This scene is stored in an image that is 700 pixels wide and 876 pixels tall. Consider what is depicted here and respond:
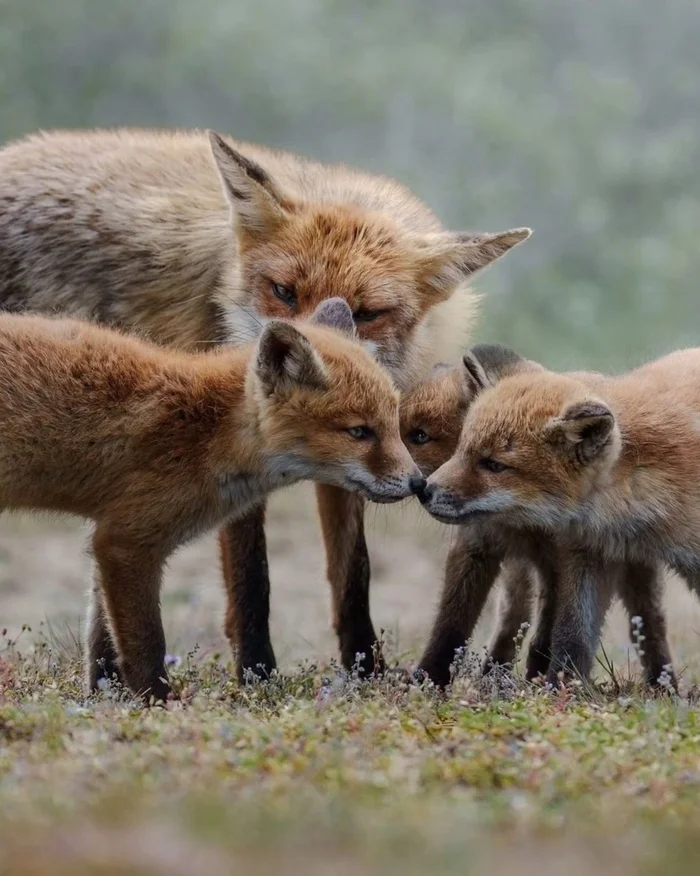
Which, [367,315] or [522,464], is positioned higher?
[367,315]

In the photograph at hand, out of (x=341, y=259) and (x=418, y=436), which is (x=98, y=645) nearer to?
(x=418, y=436)

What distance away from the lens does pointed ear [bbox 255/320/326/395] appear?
6.15 meters

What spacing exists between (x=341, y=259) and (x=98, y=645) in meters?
2.48

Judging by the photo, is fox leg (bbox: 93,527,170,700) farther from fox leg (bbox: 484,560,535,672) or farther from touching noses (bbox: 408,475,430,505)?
fox leg (bbox: 484,560,535,672)

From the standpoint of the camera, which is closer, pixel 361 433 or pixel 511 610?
pixel 361 433

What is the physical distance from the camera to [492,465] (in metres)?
6.62

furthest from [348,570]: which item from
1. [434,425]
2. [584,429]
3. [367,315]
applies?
[584,429]

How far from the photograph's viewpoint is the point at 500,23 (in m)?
29.8

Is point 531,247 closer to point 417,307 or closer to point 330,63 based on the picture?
point 330,63

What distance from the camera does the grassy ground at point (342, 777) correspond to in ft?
11.4

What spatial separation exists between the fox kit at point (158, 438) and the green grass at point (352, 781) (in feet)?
2.24

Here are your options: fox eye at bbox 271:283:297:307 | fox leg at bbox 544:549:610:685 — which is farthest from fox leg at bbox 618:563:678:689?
fox eye at bbox 271:283:297:307

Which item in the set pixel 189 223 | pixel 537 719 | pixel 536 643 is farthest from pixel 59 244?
pixel 537 719

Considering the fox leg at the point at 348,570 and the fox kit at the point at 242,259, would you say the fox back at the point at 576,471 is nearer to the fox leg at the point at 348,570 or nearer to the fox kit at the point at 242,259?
the fox kit at the point at 242,259
